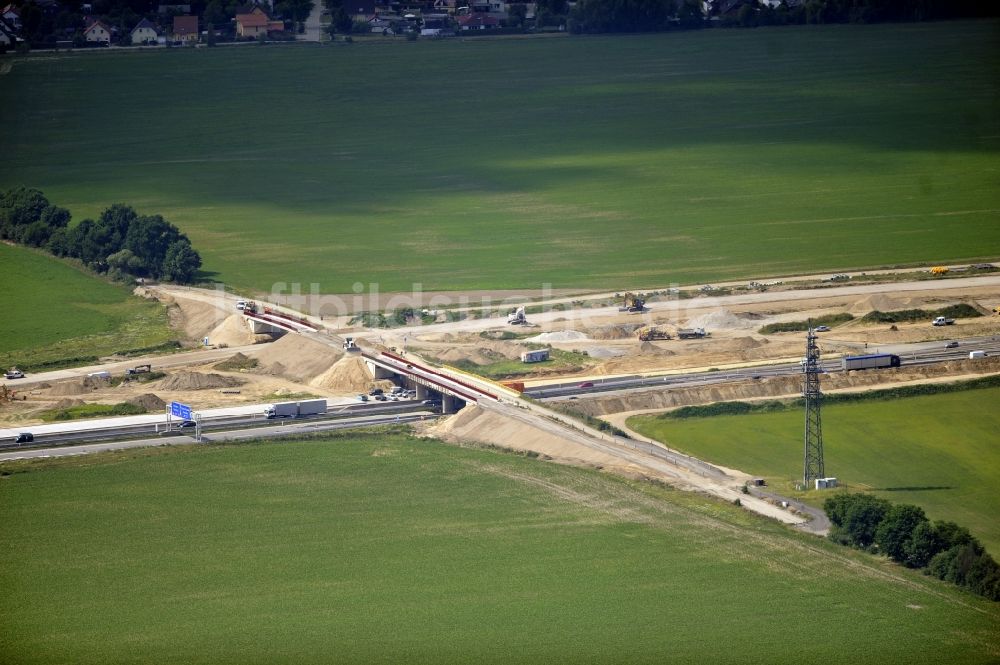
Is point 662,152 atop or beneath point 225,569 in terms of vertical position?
atop

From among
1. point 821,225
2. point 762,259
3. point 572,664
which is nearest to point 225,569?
point 572,664

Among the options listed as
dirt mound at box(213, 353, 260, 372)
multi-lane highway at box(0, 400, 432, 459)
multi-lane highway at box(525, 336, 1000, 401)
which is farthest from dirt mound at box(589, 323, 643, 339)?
dirt mound at box(213, 353, 260, 372)

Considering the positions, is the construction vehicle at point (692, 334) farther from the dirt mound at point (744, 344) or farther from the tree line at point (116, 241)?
the tree line at point (116, 241)

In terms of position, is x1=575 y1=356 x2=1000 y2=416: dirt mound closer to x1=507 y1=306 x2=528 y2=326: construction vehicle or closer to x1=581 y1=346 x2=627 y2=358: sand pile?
x1=581 y1=346 x2=627 y2=358: sand pile

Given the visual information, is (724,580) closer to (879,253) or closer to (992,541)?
(992,541)

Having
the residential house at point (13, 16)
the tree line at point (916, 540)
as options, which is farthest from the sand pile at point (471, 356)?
the residential house at point (13, 16)

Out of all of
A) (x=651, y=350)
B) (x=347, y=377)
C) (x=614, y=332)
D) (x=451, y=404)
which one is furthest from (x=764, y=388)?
(x=347, y=377)
